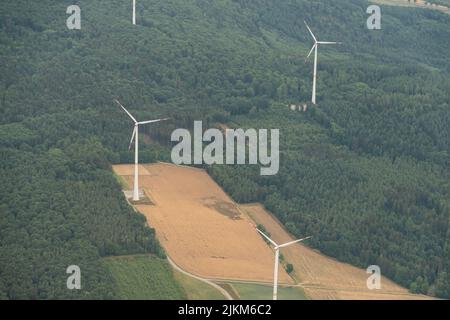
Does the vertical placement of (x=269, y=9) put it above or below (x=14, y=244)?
above

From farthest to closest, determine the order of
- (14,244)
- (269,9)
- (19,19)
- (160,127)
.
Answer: (269,9) < (19,19) < (160,127) < (14,244)

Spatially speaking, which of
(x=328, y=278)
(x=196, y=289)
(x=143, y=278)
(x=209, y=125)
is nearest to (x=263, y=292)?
(x=196, y=289)

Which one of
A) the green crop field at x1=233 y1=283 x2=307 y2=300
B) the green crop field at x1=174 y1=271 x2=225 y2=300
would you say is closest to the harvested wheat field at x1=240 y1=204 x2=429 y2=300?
the green crop field at x1=233 y1=283 x2=307 y2=300

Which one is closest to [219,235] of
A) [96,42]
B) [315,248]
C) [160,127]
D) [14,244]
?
[315,248]

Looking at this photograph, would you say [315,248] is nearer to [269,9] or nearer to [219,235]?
[219,235]

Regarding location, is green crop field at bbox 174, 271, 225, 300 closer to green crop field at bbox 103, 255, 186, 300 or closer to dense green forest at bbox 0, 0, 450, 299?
green crop field at bbox 103, 255, 186, 300

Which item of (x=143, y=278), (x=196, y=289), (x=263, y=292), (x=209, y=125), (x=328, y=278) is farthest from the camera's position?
(x=209, y=125)

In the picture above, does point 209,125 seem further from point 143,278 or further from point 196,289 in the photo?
point 196,289

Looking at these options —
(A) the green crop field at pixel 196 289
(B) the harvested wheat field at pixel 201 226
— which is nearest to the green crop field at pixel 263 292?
(B) the harvested wheat field at pixel 201 226

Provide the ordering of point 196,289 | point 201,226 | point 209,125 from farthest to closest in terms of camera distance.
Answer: point 209,125 < point 201,226 < point 196,289
